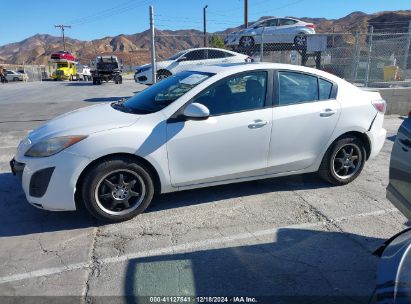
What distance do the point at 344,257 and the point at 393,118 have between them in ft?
26.8

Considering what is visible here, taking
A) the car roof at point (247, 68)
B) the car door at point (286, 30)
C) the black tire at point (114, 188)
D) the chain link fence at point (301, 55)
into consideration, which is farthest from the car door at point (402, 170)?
the car door at point (286, 30)

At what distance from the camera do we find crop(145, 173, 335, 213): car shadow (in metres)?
4.41

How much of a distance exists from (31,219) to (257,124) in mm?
2658

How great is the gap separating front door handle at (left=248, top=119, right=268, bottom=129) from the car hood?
4.06ft

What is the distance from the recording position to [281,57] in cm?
1476

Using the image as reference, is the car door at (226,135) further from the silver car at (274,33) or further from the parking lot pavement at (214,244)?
the silver car at (274,33)

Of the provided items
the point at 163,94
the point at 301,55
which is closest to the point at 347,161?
the point at 163,94

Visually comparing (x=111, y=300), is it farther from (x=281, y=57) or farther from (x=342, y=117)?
(x=281, y=57)

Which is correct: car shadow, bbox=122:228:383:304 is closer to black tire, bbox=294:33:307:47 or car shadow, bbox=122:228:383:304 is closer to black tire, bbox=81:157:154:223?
black tire, bbox=81:157:154:223

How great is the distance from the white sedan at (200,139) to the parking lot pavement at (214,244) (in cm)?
29

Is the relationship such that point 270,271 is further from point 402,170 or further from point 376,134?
point 376,134

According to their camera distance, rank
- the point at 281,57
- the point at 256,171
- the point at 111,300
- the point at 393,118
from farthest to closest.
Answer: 1. the point at 281,57
2. the point at 393,118
3. the point at 256,171
4. the point at 111,300

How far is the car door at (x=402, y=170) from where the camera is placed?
2.74 m

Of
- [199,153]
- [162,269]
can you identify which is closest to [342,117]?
[199,153]
